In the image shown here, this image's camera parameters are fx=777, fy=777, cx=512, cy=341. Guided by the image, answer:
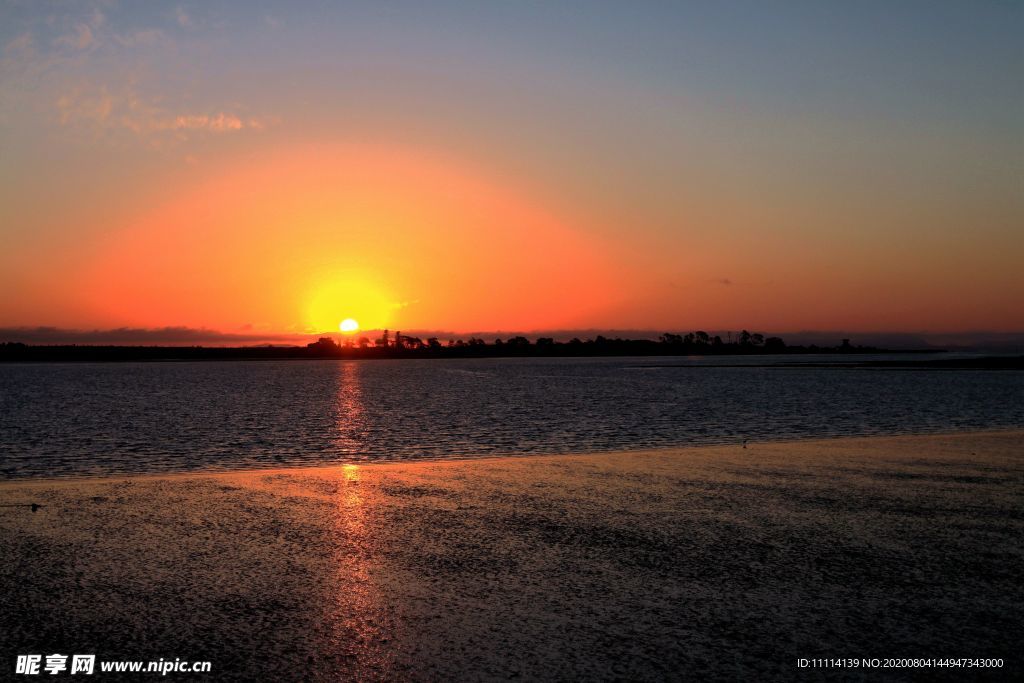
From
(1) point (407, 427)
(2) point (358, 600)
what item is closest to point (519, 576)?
(2) point (358, 600)

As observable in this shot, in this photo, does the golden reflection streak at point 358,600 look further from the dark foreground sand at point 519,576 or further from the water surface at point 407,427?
the water surface at point 407,427

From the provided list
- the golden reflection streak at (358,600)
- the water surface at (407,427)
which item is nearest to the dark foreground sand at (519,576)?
the golden reflection streak at (358,600)

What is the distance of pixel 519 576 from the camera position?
10.8 meters

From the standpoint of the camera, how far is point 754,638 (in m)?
8.36

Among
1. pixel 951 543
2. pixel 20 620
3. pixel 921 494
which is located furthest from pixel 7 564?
pixel 921 494

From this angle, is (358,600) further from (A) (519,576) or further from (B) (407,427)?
(B) (407,427)

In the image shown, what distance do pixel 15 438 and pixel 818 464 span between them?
122 feet

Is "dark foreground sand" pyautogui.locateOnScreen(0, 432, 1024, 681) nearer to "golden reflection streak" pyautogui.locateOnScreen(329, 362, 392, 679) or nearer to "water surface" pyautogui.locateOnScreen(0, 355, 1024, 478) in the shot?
"golden reflection streak" pyautogui.locateOnScreen(329, 362, 392, 679)

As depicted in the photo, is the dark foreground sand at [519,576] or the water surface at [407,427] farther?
the water surface at [407,427]

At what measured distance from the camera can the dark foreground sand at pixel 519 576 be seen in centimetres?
807

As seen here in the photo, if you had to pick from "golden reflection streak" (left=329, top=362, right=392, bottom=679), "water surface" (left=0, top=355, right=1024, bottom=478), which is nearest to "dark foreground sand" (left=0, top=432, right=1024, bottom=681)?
"golden reflection streak" (left=329, top=362, right=392, bottom=679)

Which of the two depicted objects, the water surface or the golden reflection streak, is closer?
the golden reflection streak

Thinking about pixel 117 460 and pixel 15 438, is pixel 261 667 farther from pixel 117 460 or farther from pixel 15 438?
pixel 15 438

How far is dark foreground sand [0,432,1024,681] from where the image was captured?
807cm
